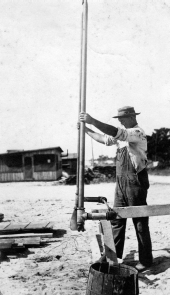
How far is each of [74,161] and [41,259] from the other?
3199 cm

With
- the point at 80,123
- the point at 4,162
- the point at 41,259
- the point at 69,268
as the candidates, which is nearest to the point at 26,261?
the point at 41,259

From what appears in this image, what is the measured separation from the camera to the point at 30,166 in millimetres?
27578

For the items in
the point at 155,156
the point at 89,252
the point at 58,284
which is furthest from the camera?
the point at 155,156

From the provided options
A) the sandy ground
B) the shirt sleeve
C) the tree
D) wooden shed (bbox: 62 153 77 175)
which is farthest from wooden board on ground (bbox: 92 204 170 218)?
the tree

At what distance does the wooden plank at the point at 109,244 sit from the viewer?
12.0ft

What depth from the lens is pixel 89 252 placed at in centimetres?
591

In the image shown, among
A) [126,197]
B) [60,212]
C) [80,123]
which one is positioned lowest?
[60,212]

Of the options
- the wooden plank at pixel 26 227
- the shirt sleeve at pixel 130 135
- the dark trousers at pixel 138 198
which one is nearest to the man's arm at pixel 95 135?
the shirt sleeve at pixel 130 135

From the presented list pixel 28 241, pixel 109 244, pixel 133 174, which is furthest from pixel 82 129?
pixel 28 241

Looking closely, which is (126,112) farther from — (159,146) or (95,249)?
(159,146)

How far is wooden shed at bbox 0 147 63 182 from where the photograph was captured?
89.9ft

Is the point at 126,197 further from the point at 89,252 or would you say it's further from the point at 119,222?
the point at 89,252

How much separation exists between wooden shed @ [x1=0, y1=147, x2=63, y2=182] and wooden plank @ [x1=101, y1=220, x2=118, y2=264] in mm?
23756

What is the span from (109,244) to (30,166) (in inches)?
959
